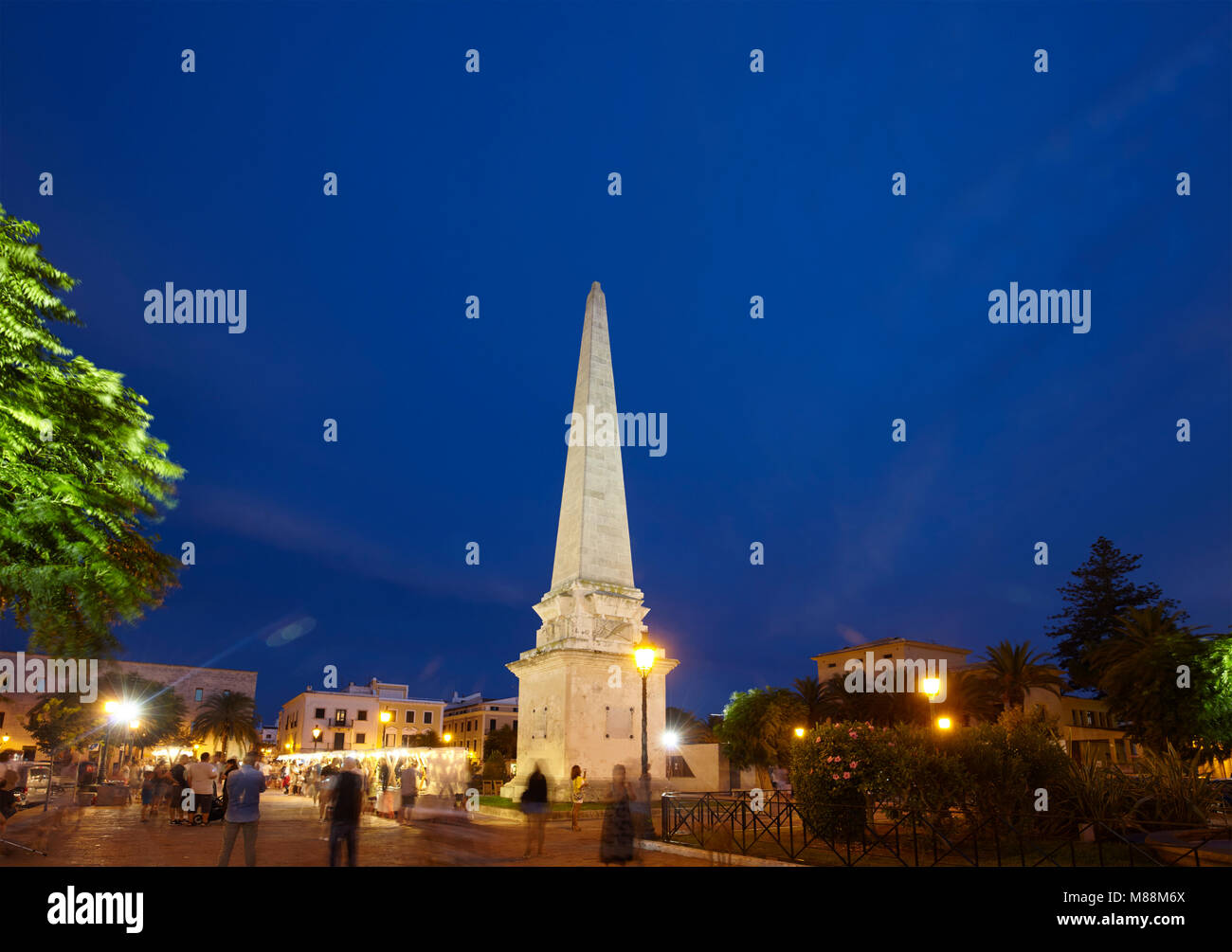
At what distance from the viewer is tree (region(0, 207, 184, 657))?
700 centimetres

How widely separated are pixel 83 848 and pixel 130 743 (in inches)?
2132

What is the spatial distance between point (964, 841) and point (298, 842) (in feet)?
45.9

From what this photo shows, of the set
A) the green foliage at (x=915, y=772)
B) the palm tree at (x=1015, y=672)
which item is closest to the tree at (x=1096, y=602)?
the palm tree at (x=1015, y=672)

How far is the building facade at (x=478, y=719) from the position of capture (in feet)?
344

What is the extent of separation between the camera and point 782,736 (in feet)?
166

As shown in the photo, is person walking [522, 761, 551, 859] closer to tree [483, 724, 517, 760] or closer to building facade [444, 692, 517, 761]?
tree [483, 724, 517, 760]

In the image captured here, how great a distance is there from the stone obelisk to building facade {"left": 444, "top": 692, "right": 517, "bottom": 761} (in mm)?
75279

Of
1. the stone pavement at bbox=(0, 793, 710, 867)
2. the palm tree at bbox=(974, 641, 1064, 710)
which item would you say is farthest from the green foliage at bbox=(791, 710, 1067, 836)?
the palm tree at bbox=(974, 641, 1064, 710)

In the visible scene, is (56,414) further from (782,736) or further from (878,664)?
(878,664)

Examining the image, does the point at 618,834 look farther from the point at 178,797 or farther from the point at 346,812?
the point at 178,797

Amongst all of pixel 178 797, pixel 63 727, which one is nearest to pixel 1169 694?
pixel 178 797

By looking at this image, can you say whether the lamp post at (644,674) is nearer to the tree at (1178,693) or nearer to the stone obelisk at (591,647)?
the stone obelisk at (591,647)
